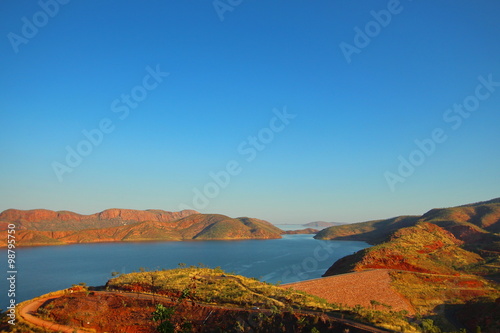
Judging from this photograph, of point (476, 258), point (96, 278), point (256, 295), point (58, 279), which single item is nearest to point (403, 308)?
point (256, 295)

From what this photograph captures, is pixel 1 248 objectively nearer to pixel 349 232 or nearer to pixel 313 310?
pixel 313 310

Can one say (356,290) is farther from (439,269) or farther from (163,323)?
(163,323)

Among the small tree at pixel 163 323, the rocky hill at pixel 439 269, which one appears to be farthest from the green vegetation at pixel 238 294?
the rocky hill at pixel 439 269

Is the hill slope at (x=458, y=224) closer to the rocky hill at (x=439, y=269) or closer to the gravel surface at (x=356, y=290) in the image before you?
the rocky hill at (x=439, y=269)

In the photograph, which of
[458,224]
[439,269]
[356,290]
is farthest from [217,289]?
[458,224]

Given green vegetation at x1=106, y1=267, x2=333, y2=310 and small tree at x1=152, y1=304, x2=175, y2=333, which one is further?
green vegetation at x1=106, y1=267, x2=333, y2=310

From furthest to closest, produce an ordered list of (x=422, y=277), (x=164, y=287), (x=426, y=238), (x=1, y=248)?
(x=1, y=248) < (x=426, y=238) < (x=422, y=277) < (x=164, y=287)

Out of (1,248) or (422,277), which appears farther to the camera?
(1,248)

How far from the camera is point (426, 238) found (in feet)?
243

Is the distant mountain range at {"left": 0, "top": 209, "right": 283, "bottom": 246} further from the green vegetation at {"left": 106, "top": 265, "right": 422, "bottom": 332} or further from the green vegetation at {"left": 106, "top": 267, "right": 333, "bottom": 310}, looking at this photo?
the green vegetation at {"left": 106, "top": 265, "right": 422, "bottom": 332}

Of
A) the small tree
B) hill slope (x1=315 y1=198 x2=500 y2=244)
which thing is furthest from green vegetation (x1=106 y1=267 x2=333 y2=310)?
hill slope (x1=315 y1=198 x2=500 y2=244)

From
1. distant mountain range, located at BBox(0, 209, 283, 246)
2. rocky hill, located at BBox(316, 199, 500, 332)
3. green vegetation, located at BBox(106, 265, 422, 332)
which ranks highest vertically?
distant mountain range, located at BBox(0, 209, 283, 246)

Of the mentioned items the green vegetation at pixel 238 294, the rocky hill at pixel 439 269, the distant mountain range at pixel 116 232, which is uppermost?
the distant mountain range at pixel 116 232

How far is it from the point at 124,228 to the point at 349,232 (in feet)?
447
